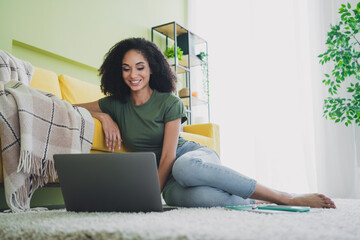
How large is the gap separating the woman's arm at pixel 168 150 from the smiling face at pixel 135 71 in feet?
0.84

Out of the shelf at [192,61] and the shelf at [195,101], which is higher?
the shelf at [192,61]

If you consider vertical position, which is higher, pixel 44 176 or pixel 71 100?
pixel 71 100

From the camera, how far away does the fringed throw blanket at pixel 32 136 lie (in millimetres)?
1108

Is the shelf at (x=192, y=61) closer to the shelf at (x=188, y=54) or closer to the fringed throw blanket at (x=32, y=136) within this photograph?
the shelf at (x=188, y=54)

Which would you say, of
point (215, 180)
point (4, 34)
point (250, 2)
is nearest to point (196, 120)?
point (250, 2)

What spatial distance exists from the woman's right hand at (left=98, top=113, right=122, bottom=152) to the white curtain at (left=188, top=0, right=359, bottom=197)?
92.0 inches

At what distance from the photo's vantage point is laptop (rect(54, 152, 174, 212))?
2.85 feet

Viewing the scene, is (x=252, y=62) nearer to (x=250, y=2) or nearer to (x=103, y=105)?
(x=250, y=2)

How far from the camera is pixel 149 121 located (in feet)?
4.73

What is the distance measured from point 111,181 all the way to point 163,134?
58 cm

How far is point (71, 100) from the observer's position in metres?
2.30

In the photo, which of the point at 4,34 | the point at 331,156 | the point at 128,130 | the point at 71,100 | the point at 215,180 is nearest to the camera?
the point at 215,180

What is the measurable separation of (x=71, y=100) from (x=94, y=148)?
917 mm

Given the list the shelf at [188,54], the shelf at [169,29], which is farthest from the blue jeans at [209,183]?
the shelf at [169,29]
